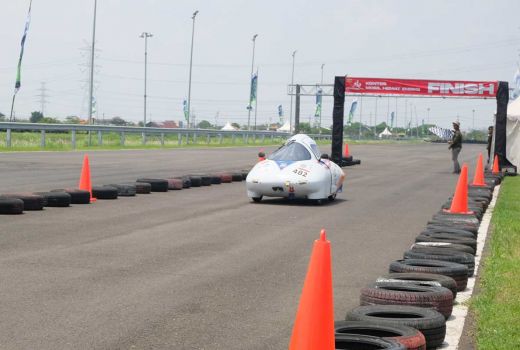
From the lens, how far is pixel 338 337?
538cm

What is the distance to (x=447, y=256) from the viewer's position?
361 inches

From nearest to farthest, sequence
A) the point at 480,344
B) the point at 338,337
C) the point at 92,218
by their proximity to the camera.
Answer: the point at 338,337
the point at 480,344
the point at 92,218

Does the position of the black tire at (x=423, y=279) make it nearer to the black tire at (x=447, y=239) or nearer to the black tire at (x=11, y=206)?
the black tire at (x=447, y=239)

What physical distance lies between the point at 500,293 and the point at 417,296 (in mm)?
1755

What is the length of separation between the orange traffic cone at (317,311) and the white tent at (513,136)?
3066cm

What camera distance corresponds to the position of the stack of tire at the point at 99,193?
543 inches

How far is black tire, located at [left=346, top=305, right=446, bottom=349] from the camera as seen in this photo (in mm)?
6055

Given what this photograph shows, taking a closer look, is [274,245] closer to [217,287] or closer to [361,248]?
[361,248]

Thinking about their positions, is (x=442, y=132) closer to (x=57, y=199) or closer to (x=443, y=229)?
(x=57, y=199)

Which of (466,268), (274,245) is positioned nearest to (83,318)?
(466,268)

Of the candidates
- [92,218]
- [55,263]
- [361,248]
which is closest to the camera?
[55,263]

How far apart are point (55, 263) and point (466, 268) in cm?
402

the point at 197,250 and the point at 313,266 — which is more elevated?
the point at 313,266

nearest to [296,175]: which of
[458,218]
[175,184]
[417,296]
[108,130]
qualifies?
[175,184]
